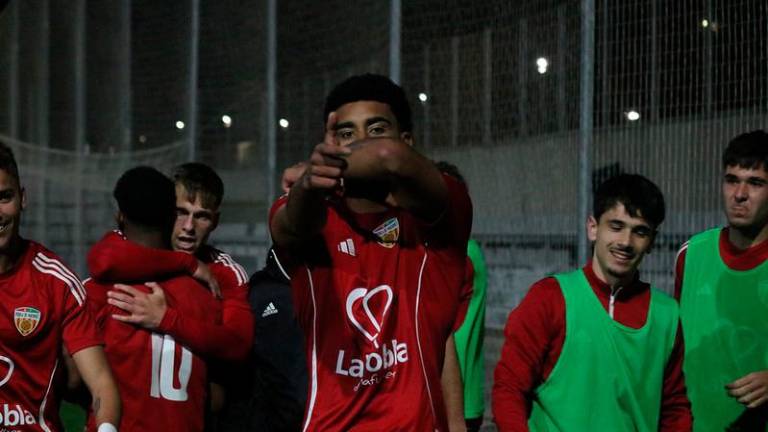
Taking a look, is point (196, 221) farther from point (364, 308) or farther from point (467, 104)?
point (467, 104)

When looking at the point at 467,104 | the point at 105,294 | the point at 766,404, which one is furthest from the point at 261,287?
the point at 467,104

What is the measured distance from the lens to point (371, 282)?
2.08 meters

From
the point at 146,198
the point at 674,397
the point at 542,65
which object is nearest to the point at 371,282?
the point at 146,198

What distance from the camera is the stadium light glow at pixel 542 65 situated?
23.9 feet

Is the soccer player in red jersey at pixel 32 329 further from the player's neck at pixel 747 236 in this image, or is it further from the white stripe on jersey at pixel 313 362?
the player's neck at pixel 747 236

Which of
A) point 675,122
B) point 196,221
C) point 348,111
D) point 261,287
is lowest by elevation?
point 261,287

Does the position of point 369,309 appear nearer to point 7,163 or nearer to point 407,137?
point 407,137

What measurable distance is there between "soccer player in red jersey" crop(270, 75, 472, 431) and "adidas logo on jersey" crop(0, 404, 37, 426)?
1.10 meters

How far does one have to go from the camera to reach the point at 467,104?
8.07 meters

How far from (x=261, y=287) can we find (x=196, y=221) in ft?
1.14

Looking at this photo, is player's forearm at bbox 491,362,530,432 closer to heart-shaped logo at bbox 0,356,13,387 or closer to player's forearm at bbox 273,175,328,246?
player's forearm at bbox 273,175,328,246

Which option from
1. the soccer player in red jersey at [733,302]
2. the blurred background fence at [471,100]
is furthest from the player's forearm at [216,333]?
the blurred background fence at [471,100]

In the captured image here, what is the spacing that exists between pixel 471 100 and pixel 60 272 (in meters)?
5.49

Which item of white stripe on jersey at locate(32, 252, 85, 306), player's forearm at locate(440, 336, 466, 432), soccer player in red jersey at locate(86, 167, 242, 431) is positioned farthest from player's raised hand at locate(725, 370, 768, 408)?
white stripe on jersey at locate(32, 252, 85, 306)
